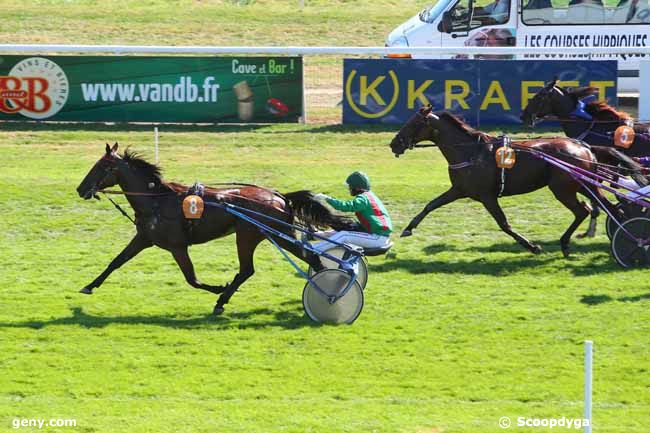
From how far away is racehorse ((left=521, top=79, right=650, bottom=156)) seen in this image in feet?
48.9

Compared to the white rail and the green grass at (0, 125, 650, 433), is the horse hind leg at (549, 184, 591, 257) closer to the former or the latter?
the green grass at (0, 125, 650, 433)

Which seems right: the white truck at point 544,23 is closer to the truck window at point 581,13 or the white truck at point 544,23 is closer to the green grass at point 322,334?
the truck window at point 581,13

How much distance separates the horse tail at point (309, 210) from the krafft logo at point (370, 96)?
10.3m

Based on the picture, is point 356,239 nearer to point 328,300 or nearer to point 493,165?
point 328,300

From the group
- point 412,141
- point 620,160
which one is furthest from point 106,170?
point 620,160

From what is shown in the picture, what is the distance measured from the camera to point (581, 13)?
2467 cm

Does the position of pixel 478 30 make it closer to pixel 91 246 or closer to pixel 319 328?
pixel 91 246

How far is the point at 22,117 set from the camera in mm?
22203

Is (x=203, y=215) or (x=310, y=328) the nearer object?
(x=310, y=328)

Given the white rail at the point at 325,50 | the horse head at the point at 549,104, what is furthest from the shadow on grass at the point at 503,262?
the white rail at the point at 325,50

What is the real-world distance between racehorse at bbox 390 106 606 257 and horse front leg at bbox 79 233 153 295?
364 centimetres

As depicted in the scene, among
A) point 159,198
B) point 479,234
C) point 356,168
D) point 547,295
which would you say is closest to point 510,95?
point 356,168

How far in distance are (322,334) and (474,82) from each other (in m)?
11.3

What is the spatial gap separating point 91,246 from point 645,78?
11.3m
